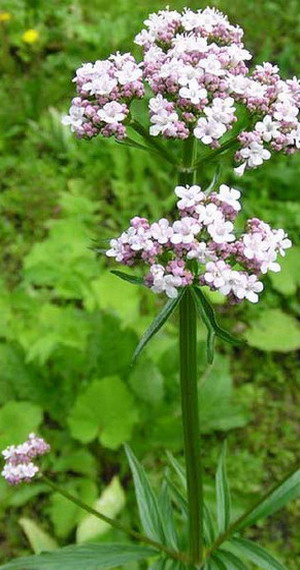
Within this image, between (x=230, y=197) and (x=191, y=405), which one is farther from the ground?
(x=230, y=197)

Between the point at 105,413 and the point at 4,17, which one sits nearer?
the point at 105,413

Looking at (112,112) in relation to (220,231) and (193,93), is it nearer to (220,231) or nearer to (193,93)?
(193,93)

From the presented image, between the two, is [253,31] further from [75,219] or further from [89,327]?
[89,327]

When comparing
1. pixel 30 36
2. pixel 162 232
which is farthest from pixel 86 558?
pixel 30 36

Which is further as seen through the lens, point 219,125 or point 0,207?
point 0,207

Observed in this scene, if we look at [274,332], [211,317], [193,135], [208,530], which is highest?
[274,332]

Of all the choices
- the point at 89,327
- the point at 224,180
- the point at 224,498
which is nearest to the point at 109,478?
the point at 89,327
